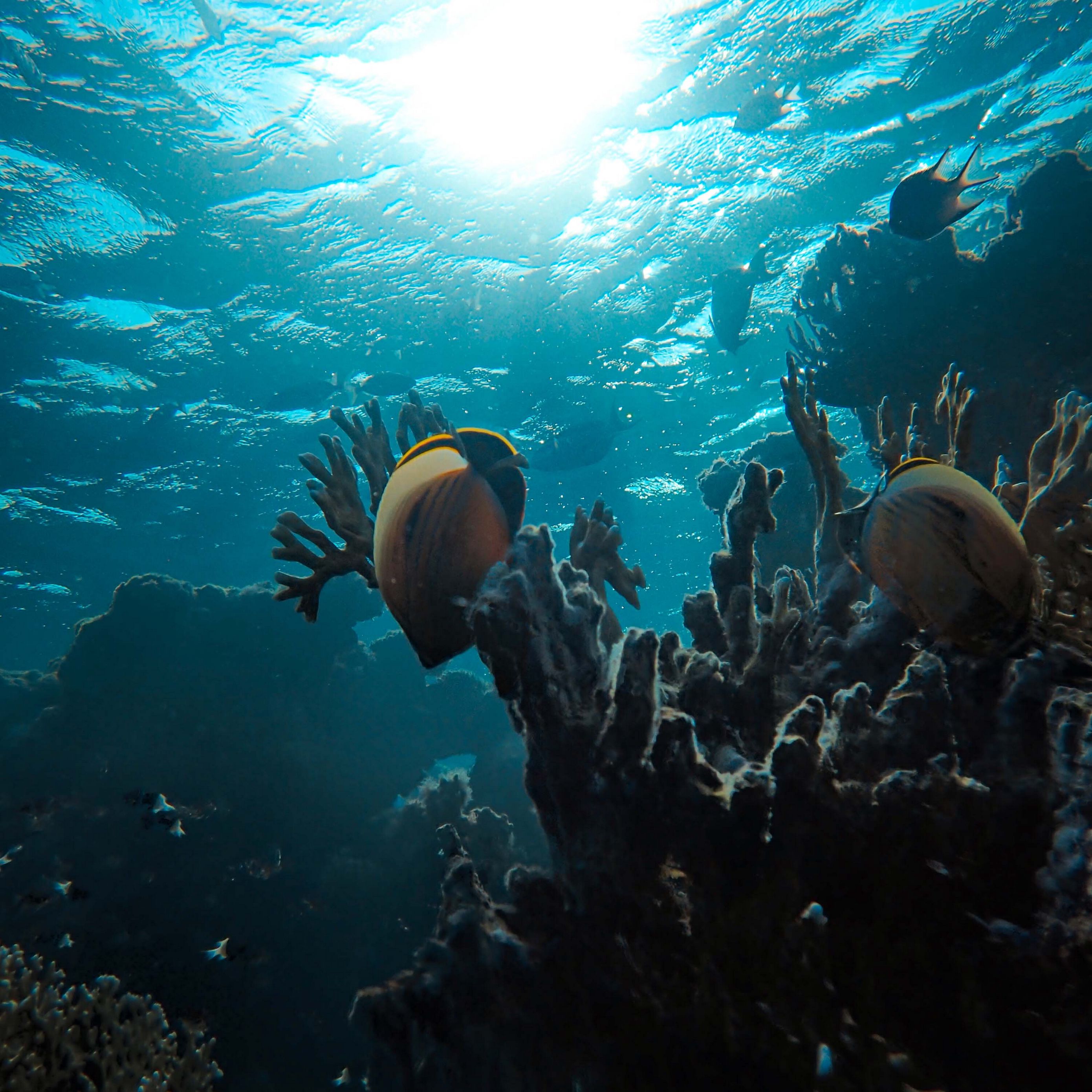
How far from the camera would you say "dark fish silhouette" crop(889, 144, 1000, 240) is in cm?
529

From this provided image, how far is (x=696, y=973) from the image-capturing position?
1518 mm

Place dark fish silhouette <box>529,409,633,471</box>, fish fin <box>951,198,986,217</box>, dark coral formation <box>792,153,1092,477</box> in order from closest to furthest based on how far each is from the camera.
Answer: fish fin <box>951,198,986,217</box> < dark coral formation <box>792,153,1092,477</box> < dark fish silhouette <box>529,409,633,471</box>

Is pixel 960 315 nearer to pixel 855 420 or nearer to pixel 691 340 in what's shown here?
pixel 691 340

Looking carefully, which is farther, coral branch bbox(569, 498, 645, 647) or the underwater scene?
coral branch bbox(569, 498, 645, 647)

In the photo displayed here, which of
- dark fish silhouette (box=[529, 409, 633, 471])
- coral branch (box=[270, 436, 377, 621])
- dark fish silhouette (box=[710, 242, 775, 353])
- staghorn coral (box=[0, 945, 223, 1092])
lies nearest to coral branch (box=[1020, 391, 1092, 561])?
coral branch (box=[270, 436, 377, 621])

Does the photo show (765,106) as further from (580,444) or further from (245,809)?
(245,809)

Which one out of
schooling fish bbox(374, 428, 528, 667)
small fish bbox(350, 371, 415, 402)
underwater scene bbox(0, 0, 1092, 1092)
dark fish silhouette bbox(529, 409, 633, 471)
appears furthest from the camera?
dark fish silhouette bbox(529, 409, 633, 471)

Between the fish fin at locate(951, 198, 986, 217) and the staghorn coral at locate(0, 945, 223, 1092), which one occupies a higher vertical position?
the fish fin at locate(951, 198, 986, 217)

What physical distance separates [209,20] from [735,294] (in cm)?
971

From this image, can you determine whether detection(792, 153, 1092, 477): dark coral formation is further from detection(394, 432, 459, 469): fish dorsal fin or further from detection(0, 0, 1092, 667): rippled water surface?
detection(394, 432, 459, 469): fish dorsal fin

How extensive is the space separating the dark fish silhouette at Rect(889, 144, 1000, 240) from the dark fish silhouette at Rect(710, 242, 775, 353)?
6.06m

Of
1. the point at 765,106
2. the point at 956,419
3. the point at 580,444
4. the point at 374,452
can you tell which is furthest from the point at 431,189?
the point at 956,419

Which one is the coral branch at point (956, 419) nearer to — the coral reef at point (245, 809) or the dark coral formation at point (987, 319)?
the dark coral formation at point (987, 319)

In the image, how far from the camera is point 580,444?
602 inches
